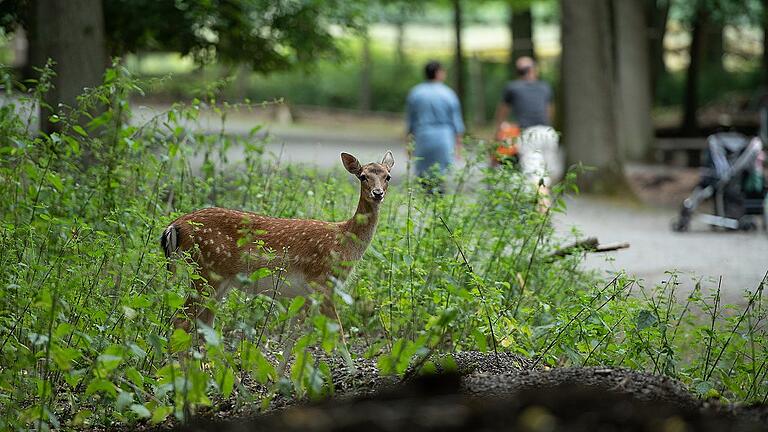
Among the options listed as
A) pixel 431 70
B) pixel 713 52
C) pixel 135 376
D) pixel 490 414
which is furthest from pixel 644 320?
pixel 713 52

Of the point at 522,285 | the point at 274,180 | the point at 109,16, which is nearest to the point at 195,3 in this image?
the point at 109,16

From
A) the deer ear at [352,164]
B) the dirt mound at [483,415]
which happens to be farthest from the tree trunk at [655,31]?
the dirt mound at [483,415]

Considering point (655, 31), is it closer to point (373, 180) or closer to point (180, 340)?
point (373, 180)

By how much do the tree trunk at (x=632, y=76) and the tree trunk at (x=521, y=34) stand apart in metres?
6.86

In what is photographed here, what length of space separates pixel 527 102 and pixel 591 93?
4.31m

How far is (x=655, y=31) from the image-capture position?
3259 centimetres

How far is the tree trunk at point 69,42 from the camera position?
13.2 metres

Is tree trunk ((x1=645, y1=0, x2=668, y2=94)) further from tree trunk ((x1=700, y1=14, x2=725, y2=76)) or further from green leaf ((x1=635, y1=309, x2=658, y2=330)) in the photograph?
green leaf ((x1=635, y1=309, x2=658, y2=330))

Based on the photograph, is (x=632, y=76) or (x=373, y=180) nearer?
(x=373, y=180)

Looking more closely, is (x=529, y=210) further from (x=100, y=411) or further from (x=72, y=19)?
(x=72, y=19)

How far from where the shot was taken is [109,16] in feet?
54.2

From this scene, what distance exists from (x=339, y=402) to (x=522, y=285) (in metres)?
4.57

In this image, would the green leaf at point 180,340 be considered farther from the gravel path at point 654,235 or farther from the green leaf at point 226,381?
the gravel path at point 654,235

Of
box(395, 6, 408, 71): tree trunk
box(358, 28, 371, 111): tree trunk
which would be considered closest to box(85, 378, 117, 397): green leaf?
box(358, 28, 371, 111): tree trunk
